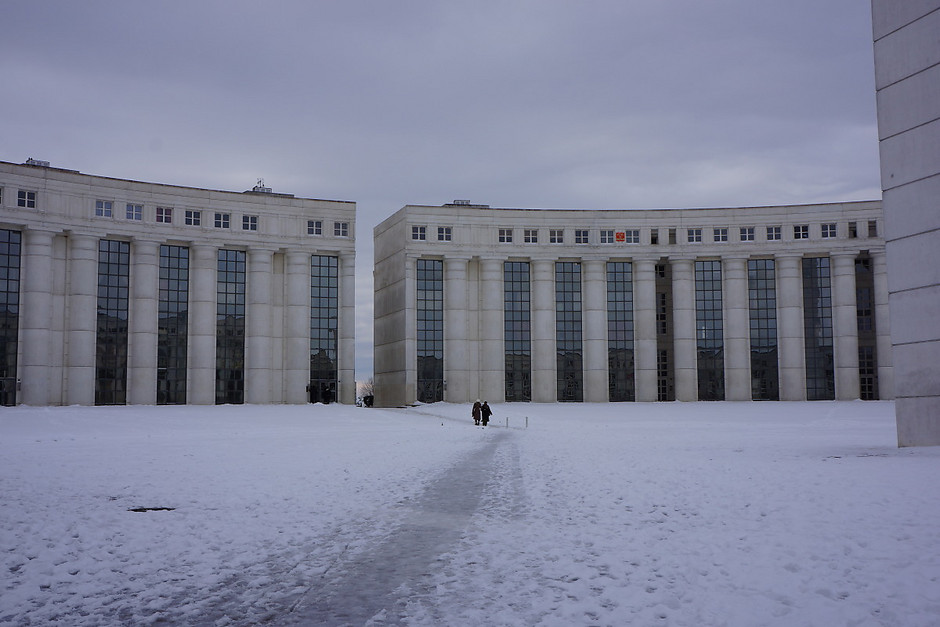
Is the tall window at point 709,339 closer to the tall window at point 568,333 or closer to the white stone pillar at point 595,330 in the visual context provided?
the white stone pillar at point 595,330

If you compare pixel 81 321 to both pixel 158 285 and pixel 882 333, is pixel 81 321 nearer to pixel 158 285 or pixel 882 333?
pixel 158 285

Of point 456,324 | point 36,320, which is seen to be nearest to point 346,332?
point 456,324

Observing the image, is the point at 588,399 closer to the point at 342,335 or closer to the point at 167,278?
the point at 342,335

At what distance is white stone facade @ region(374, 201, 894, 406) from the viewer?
87438 millimetres

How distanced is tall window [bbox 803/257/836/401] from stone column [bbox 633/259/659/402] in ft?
52.4

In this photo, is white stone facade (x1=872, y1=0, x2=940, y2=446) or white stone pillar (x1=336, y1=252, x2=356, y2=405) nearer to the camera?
white stone facade (x1=872, y1=0, x2=940, y2=446)

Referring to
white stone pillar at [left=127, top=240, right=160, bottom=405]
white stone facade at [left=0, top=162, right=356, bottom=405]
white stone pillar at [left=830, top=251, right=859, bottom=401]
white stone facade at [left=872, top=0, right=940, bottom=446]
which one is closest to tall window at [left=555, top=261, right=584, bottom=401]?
white stone facade at [left=0, top=162, right=356, bottom=405]

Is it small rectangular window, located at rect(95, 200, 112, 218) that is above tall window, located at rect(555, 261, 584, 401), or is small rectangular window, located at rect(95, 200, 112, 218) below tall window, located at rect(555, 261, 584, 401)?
above

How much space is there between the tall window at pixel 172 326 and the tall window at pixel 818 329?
6293cm

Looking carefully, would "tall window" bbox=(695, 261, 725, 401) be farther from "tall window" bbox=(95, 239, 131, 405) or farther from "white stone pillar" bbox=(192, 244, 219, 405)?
"tall window" bbox=(95, 239, 131, 405)

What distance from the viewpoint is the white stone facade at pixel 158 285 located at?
234ft

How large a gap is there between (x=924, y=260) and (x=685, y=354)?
211ft

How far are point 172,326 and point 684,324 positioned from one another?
5176 cm

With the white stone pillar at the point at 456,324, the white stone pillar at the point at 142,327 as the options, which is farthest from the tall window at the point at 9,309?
the white stone pillar at the point at 456,324
